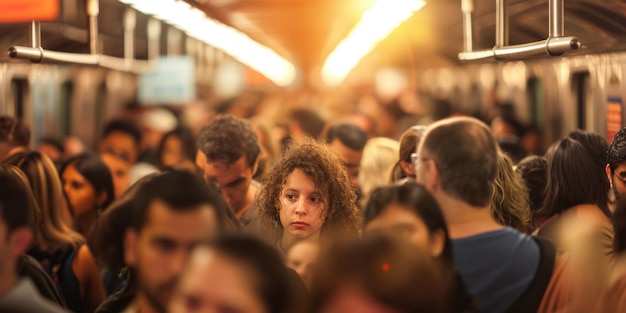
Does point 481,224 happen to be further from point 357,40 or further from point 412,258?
point 357,40

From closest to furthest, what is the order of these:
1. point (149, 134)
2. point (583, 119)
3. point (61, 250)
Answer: point (61, 250) < point (583, 119) < point (149, 134)

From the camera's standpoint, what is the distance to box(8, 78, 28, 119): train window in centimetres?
1296

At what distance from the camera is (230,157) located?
683 centimetres

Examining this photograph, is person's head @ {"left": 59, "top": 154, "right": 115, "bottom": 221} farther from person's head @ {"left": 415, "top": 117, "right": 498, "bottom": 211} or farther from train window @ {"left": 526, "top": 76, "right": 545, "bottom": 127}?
train window @ {"left": 526, "top": 76, "right": 545, "bottom": 127}

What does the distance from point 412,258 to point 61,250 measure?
3.47 metres

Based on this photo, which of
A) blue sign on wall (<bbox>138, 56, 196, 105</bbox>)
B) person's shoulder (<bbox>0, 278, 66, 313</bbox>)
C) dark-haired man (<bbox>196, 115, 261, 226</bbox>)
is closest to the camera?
person's shoulder (<bbox>0, 278, 66, 313</bbox>)

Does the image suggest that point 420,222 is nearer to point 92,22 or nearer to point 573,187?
point 573,187

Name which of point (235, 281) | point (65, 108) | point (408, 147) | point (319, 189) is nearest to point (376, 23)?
point (65, 108)

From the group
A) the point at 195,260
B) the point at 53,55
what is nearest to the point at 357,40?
the point at 53,55

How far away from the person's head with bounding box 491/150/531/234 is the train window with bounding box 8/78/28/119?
8278mm

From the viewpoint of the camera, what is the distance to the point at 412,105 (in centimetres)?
2167

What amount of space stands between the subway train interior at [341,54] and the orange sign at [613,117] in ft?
0.08

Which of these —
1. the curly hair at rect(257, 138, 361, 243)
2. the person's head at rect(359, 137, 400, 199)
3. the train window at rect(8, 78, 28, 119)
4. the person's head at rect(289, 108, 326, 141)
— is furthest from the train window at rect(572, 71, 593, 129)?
the curly hair at rect(257, 138, 361, 243)

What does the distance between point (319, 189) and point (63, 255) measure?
59.5 inches
